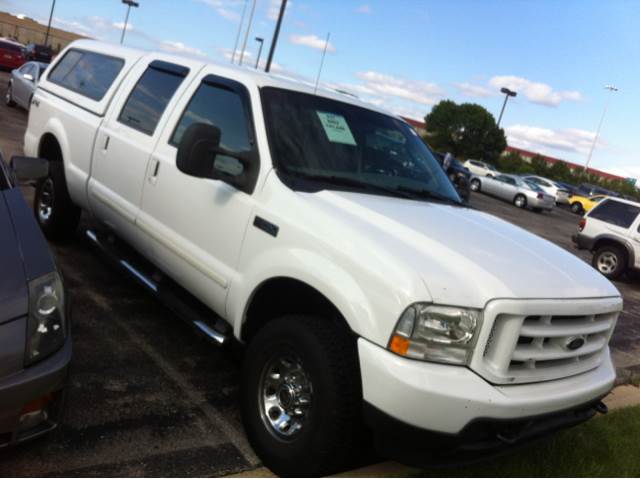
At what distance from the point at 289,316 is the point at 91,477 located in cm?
116

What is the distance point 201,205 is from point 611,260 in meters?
11.3

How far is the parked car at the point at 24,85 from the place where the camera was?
14.4m

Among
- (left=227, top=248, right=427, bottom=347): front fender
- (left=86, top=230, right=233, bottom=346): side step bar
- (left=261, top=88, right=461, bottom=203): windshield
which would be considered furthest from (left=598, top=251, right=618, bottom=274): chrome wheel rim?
(left=227, top=248, right=427, bottom=347): front fender

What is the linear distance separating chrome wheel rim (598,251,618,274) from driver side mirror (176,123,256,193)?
11.2 metres

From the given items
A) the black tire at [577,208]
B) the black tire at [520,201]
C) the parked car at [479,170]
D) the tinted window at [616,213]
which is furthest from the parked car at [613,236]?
the black tire at [577,208]

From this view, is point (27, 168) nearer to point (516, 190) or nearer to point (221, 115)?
point (221, 115)

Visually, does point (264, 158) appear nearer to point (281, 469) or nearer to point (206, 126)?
point (206, 126)

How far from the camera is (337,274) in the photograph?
9.23ft

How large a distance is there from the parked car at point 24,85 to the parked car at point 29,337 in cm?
1307

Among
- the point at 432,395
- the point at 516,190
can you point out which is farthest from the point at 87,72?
the point at 516,190

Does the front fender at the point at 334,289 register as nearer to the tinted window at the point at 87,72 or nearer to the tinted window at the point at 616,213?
the tinted window at the point at 87,72

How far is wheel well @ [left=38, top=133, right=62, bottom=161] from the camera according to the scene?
570 cm

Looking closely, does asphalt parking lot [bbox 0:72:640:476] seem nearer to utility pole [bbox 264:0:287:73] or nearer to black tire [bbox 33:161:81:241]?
black tire [bbox 33:161:81:241]

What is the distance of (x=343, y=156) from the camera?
3.77 m
